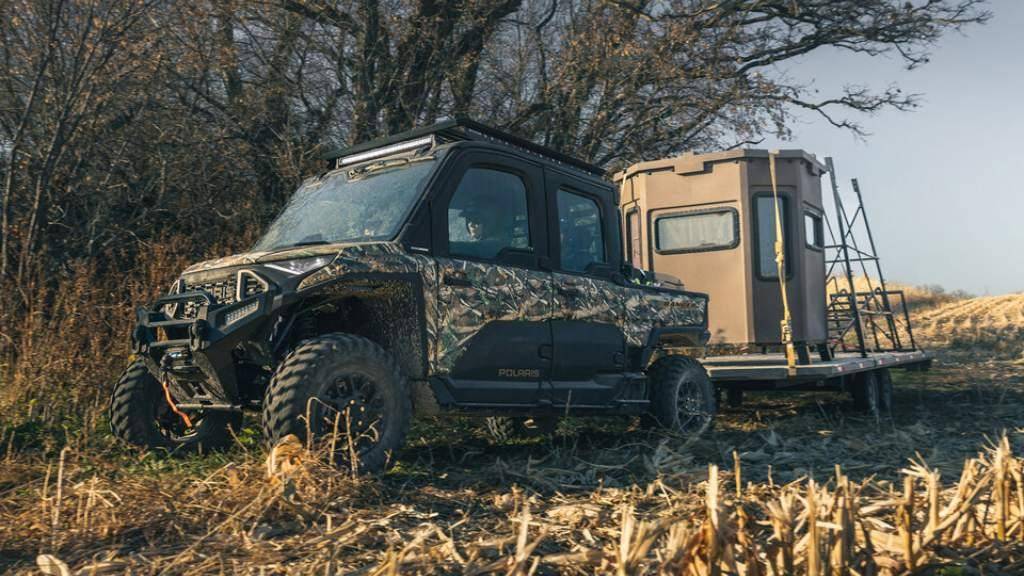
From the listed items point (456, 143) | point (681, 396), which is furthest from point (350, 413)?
point (681, 396)

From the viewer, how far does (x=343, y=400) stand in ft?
15.0

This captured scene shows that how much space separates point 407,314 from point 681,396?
3021 millimetres

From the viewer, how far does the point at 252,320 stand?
Result: 14.8 feet

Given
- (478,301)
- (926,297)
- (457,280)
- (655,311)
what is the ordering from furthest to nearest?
(926,297)
(655,311)
(478,301)
(457,280)

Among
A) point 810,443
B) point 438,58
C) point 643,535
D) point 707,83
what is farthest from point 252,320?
point 707,83

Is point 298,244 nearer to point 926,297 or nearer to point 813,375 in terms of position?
point 813,375

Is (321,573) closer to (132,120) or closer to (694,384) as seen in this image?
(694,384)

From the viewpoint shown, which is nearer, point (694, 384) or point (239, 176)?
point (694, 384)

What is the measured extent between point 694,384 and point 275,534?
4544 millimetres

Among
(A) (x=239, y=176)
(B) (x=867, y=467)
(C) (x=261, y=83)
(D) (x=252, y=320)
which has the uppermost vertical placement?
(C) (x=261, y=83)

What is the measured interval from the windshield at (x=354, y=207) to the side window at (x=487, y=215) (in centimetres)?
32

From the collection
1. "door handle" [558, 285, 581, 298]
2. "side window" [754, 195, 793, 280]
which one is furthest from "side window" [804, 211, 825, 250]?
"door handle" [558, 285, 581, 298]

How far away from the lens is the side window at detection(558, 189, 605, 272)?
6422mm

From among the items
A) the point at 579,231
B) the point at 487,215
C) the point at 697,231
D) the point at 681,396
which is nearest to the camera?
the point at 487,215
